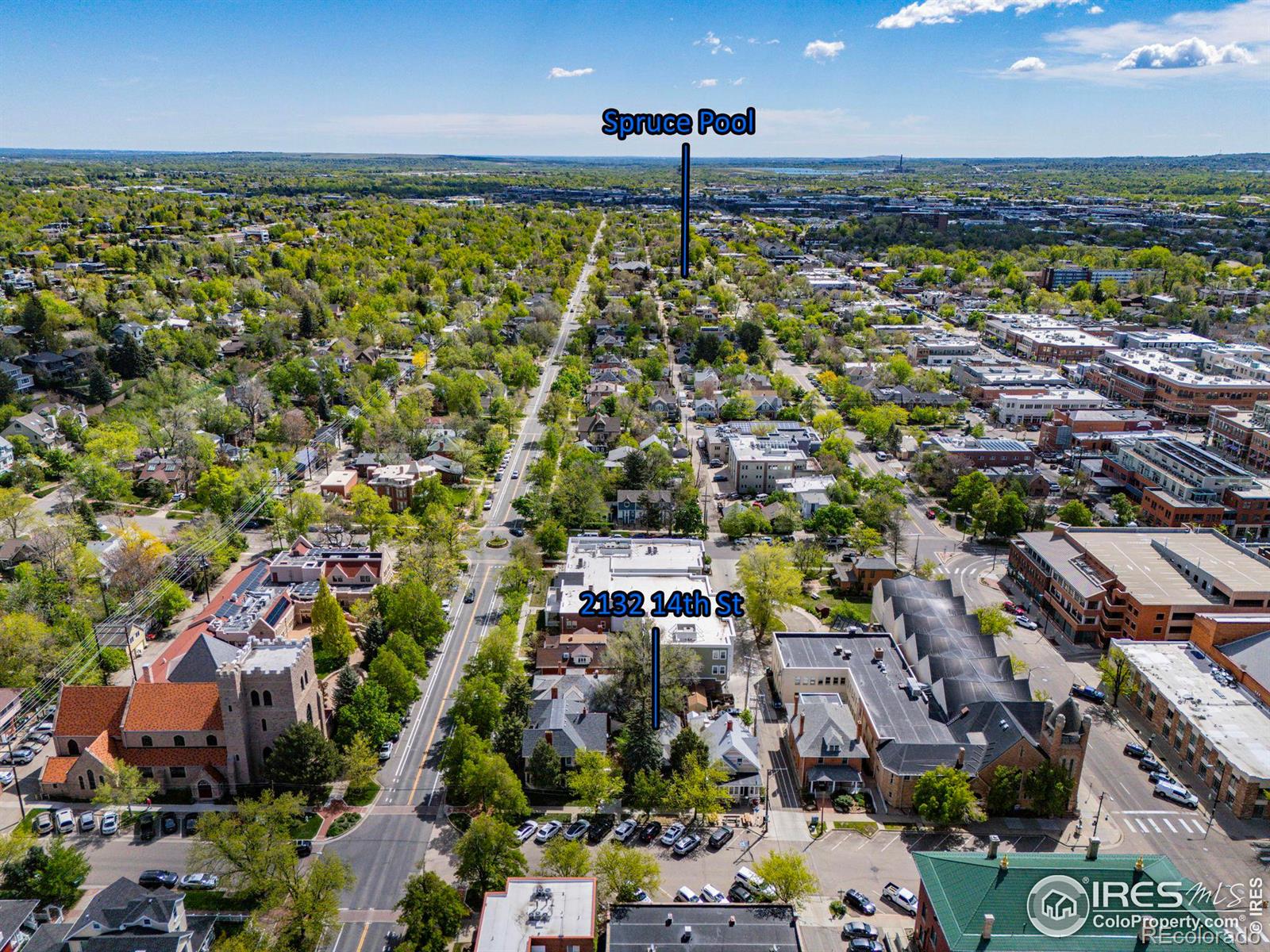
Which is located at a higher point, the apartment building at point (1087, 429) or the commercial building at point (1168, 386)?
the commercial building at point (1168, 386)

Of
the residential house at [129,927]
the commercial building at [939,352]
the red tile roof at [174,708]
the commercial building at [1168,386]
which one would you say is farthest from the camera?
the commercial building at [939,352]

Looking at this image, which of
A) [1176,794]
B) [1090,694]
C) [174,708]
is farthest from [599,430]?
[1176,794]

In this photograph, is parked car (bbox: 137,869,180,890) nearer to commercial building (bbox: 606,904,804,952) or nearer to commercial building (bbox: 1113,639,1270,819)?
commercial building (bbox: 606,904,804,952)

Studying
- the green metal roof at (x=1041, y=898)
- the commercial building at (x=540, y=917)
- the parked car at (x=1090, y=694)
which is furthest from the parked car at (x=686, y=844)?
the parked car at (x=1090, y=694)

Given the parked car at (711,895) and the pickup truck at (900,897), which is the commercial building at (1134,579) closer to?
the pickup truck at (900,897)

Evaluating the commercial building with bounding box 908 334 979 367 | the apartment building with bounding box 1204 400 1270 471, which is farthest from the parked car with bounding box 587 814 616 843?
the commercial building with bounding box 908 334 979 367

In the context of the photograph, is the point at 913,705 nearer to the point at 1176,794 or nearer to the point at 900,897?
the point at 900,897
